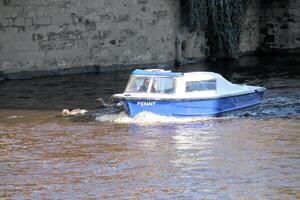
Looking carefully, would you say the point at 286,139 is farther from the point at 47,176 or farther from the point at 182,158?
the point at 47,176

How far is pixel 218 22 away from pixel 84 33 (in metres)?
7.29

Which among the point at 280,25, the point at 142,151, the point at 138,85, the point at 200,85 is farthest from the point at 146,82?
the point at 280,25

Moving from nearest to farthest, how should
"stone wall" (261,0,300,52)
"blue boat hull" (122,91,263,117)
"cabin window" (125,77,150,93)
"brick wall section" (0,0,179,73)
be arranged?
"blue boat hull" (122,91,263,117)
"cabin window" (125,77,150,93)
"brick wall section" (0,0,179,73)
"stone wall" (261,0,300,52)

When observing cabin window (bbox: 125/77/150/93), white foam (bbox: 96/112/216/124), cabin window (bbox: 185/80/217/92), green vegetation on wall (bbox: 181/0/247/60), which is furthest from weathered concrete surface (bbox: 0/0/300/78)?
cabin window (bbox: 185/80/217/92)

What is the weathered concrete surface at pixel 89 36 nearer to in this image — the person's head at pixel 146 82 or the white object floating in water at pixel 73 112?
the white object floating in water at pixel 73 112

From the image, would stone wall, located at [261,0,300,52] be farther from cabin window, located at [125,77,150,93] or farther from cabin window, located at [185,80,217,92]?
cabin window, located at [125,77,150,93]

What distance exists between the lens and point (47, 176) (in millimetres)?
12500

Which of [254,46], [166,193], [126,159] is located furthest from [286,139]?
[254,46]

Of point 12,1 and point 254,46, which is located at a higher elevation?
point 12,1

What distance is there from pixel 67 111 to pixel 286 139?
6394 millimetres

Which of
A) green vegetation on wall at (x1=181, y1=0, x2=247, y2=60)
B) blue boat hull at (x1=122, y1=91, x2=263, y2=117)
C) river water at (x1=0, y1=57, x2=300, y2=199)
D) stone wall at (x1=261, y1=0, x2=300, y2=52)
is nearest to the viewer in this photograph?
A: river water at (x1=0, y1=57, x2=300, y2=199)

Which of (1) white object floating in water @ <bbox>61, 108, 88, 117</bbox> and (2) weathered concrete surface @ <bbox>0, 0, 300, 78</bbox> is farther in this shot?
(2) weathered concrete surface @ <bbox>0, 0, 300, 78</bbox>

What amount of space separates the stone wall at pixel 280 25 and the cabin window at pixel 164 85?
20.3 m

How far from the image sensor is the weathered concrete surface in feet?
82.9
